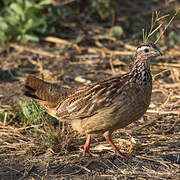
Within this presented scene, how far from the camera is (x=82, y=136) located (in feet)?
19.2

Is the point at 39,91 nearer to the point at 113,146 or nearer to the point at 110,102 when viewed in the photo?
the point at 110,102

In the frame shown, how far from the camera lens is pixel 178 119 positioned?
20.1 feet

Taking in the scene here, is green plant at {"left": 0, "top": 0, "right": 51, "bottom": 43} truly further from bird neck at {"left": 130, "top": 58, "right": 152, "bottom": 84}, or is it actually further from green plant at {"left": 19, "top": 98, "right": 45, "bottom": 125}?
bird neck at {"left": 130, "top": 58, "right": 152, "bottom": 84}

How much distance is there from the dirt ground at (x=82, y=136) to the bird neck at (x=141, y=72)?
0.91m

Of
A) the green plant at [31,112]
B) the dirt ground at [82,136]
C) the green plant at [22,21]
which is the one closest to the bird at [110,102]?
the dirt ground at [82,136]

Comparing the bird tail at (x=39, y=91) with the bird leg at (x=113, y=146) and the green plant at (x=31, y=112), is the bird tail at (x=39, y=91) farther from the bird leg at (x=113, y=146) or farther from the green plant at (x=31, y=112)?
the bird leg at (x=113, y=146)

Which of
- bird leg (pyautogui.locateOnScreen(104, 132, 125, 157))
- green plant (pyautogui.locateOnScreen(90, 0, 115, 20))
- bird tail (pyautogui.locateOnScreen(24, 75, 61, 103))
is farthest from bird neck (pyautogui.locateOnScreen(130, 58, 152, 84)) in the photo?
green plant (pyautogui.locateOnScreen(90, 0, 115, 20))

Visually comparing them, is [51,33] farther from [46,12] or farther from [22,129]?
[22,129]

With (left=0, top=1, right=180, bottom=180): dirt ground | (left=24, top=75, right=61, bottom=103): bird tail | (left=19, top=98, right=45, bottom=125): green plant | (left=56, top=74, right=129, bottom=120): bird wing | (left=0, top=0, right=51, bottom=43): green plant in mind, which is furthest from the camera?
(left=0, top=0, right=51, bottom=43): green plant

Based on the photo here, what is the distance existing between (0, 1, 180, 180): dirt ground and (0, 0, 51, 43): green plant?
0.89 feet

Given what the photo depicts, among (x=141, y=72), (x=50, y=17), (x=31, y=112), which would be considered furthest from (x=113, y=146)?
(x=50, y=17)

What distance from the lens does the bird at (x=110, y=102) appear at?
4926 mm

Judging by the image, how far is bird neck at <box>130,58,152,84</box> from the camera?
16.7 ft

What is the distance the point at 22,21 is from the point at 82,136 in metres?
4.33
